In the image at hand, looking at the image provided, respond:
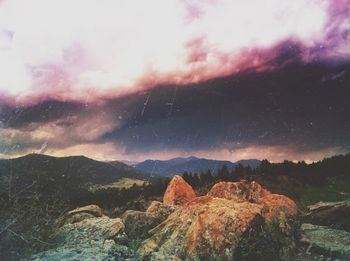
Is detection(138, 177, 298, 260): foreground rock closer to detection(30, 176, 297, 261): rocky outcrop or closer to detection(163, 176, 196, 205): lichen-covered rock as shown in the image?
detection(30, 176, 297, 261): rocky outcrop

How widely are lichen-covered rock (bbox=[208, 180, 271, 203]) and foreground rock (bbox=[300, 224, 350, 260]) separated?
930 centimetres

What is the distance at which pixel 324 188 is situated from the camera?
167 ft

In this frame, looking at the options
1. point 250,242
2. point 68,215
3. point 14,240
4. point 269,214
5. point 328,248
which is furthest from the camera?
point 68,215

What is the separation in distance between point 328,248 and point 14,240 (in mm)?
9885

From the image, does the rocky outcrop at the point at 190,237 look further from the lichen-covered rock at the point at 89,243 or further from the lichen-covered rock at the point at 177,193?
the lichen-covered rock at the point at 177,193

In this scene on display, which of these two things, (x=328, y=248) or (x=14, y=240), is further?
(x=328, y=248)

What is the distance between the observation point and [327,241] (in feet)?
45.9

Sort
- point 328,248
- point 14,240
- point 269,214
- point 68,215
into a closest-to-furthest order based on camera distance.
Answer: point 14,240 < point 328,248 < point 269,214 < point 68,215

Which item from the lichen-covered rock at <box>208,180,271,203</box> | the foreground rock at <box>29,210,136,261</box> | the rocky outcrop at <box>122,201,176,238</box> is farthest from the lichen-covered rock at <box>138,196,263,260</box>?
the lichen-covered rock at <box>208,180,271,203</box>

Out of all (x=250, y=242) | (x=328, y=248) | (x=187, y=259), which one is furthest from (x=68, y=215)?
(x=328, y=248)

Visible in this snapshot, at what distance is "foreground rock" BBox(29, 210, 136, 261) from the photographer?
36.1 feet

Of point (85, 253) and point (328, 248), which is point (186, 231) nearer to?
point (85, 253)

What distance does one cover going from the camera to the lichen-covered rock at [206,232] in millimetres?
11516

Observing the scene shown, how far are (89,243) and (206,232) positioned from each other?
3583 mm
